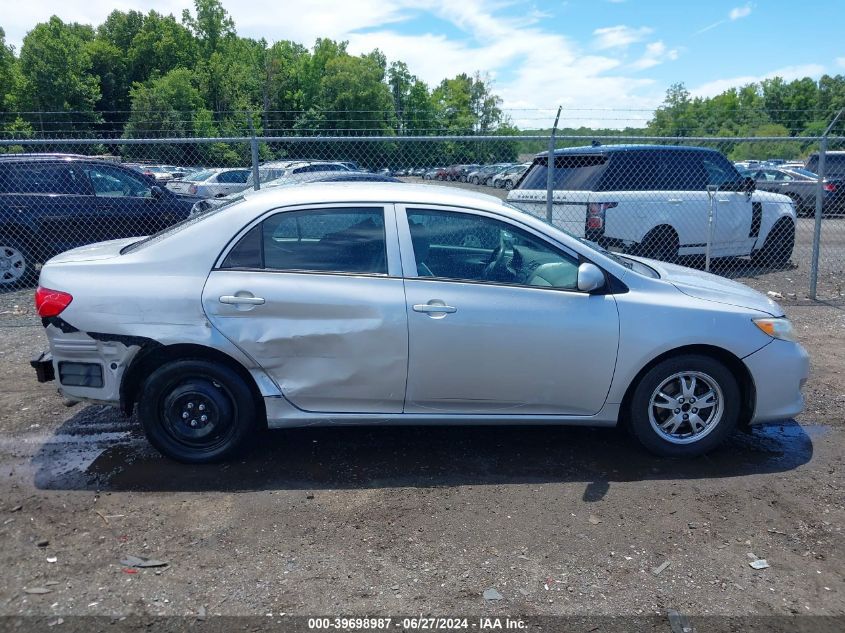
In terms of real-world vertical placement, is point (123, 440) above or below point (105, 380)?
below

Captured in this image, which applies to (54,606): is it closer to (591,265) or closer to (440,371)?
(440,371)

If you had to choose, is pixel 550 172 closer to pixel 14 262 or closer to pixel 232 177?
pixel 14 262

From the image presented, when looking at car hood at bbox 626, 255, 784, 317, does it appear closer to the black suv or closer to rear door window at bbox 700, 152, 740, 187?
rear door window at bbox 700, 152, 740, 187

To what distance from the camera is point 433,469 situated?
4.23 m

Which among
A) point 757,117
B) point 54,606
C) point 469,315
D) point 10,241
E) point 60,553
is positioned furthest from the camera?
point 757,117

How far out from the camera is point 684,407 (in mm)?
4277

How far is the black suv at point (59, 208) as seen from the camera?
9.34m

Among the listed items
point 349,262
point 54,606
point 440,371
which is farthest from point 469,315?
point 54,606

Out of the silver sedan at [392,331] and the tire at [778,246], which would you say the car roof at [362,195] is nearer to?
the silver sedan at [392,331]

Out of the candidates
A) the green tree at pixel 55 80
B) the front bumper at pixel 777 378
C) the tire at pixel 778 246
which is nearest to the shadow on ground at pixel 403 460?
the front bumper at pixel 777 378

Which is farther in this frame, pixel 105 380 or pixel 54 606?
pixel 105 380

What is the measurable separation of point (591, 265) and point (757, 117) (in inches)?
2013

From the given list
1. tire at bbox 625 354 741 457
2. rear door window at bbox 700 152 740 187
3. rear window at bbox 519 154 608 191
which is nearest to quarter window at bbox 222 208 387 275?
tire at bbox 625 354 741 457

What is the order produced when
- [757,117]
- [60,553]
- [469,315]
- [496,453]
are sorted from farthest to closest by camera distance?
1. [757,117]
2. [496,453]
3. [469,315]
4. [60,553]
